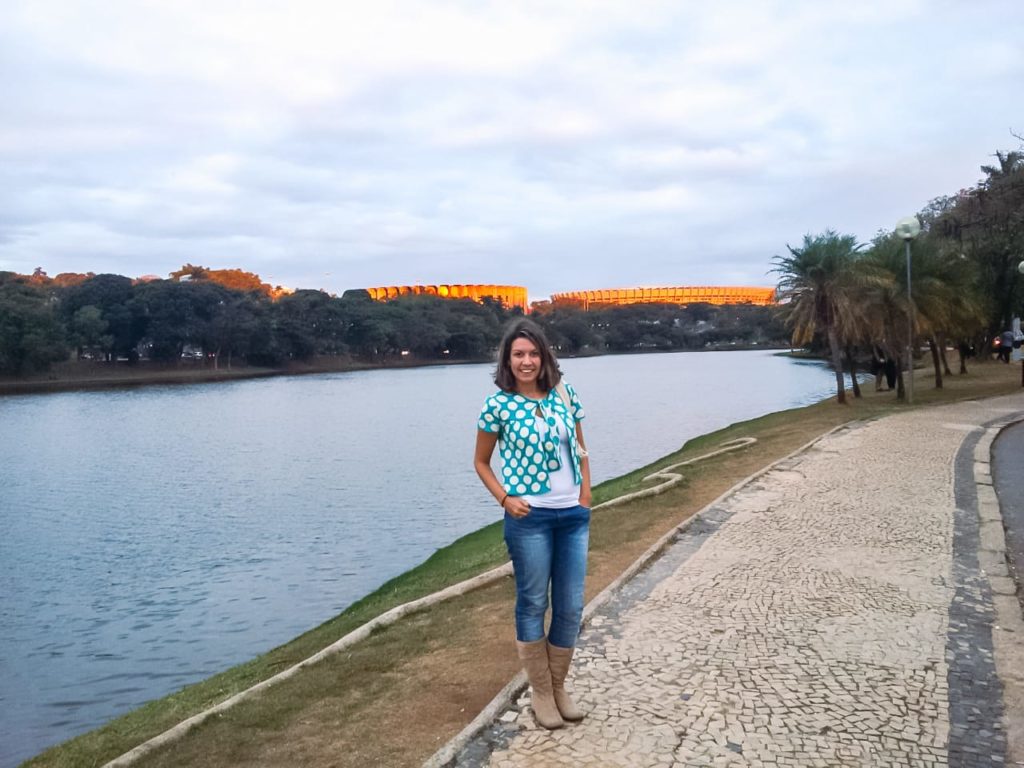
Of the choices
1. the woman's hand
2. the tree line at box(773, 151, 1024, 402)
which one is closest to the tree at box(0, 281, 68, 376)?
the tree line at box(773, 151, 1024, 402)

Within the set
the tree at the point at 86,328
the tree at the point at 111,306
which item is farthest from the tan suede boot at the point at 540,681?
the tree at the point at 111,306

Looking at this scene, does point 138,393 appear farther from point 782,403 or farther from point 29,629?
point 29,629

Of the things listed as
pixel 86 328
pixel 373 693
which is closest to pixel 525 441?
pixel 373 693

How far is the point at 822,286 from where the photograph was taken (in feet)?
93.6

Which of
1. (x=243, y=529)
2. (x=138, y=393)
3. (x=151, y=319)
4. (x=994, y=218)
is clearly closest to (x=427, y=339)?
(x=151, y=319)

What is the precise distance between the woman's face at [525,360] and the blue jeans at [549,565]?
26.5 inches

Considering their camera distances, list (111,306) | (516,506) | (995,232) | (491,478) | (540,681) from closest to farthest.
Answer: (516,506) → (491,478) → (540,681) → (995,232) → (111,306)

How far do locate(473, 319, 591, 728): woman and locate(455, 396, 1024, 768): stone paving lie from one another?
1.48 feet

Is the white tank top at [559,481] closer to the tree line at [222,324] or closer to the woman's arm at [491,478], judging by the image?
the woman's arm at [491,478]

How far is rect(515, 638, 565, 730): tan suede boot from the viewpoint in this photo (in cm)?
460

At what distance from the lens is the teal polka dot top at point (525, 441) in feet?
14.2

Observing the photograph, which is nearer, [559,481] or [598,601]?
[559,481]

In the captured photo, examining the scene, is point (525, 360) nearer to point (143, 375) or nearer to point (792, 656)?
point (792, 656)

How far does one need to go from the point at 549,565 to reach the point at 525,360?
42.6 inches
